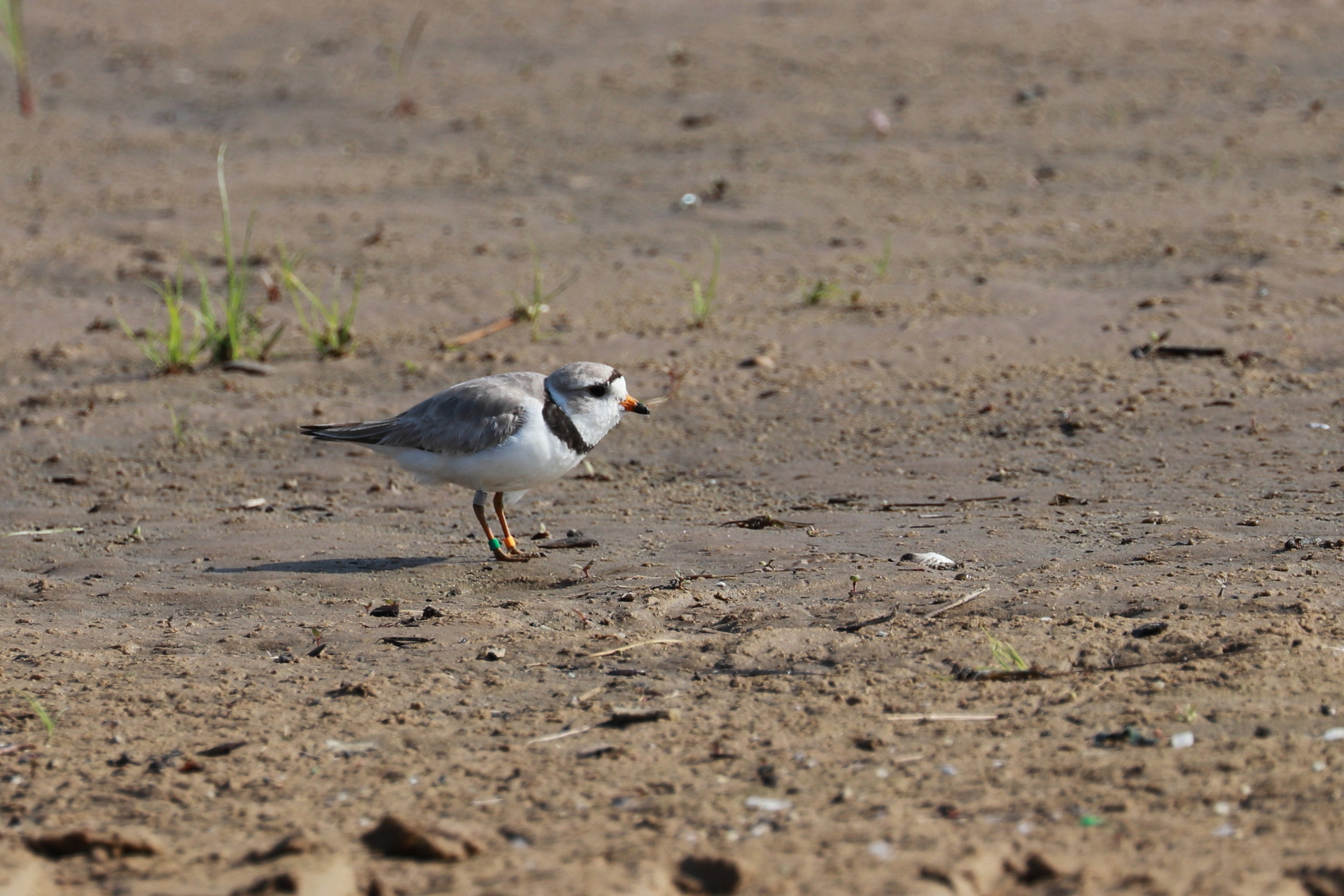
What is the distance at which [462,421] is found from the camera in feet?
16.3

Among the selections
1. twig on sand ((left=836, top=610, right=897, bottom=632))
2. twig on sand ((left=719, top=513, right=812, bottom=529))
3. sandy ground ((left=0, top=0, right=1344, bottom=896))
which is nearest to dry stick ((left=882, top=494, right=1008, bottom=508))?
sandy ground ((left=0, top=0, right=1344, bottom=896))

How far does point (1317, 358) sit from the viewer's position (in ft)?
20.6

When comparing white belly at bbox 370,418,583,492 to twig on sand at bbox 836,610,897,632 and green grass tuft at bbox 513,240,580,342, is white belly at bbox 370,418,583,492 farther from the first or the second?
green grass tuft at bbox 513,240,580,342

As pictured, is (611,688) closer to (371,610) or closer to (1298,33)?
(371,610)

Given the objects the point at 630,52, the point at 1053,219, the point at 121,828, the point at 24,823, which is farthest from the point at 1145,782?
the point at 630,52

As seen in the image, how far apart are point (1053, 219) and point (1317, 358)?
2299 millimetres

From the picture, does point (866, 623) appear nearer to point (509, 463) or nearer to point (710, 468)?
point (509, 463)

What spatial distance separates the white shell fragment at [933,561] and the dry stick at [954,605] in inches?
11.4

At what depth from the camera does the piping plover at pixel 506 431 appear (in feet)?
15.9

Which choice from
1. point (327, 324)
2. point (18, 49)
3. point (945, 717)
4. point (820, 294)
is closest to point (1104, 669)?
point (945, 717)

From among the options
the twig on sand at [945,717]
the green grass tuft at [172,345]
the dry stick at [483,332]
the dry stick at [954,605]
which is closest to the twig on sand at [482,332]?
the dry stick at [483,332]

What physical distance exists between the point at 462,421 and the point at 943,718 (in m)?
2.25

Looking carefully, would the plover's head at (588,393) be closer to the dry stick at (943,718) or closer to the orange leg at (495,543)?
the orange leg at (495,543)

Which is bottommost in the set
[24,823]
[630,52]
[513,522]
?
[513,522]
